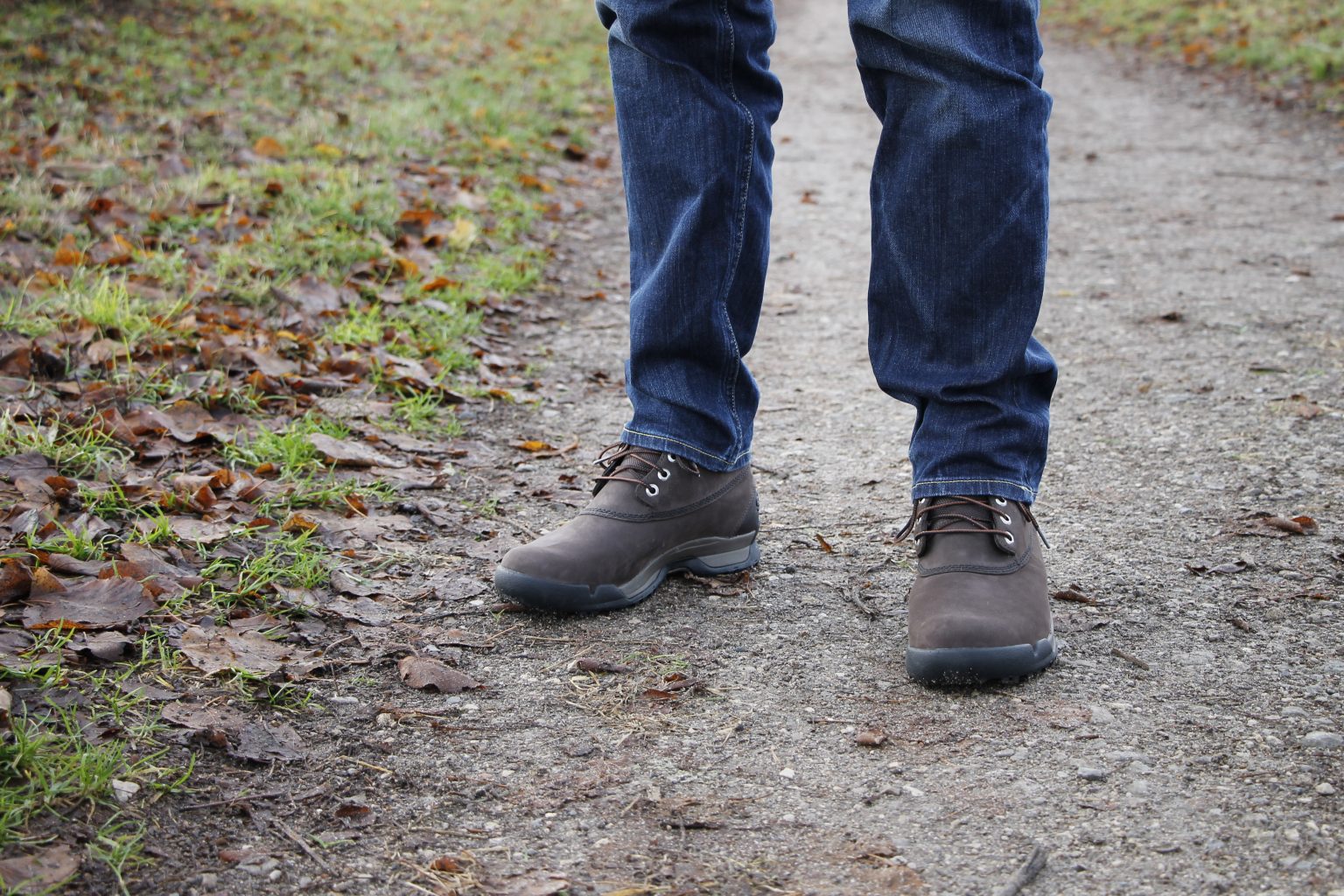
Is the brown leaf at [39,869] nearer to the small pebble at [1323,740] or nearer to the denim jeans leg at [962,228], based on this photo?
the denim jeans leg at [962,228]

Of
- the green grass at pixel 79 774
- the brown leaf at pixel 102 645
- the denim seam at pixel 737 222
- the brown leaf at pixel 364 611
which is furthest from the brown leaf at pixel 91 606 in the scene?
the denim seam at pixel 737 222

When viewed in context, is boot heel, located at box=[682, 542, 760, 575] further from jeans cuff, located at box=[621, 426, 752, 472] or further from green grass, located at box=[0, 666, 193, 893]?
green grass, located at box=[0, 666, 193, 893]

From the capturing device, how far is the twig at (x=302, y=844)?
1.26 m

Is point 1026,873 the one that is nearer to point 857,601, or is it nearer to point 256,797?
point 857,601

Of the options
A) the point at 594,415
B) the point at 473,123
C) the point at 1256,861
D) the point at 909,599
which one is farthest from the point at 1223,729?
the point at 473,123

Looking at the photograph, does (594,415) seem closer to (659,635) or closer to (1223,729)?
(659,635)

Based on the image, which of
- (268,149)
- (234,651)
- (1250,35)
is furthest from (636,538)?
(1250,35)

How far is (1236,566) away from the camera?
1949 millimetres

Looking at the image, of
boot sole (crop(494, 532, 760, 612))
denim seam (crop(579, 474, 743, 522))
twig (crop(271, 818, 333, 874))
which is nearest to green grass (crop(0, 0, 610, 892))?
twig (crop(271, 818, 333, 874))

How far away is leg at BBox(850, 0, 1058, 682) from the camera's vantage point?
62.8 inches

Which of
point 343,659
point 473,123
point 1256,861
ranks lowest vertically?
point 343,659

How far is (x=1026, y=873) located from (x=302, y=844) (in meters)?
0.84

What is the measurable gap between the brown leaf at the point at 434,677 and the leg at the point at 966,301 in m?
0.67

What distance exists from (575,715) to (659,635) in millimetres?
264
